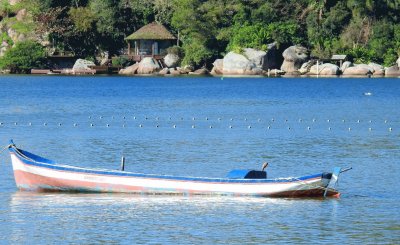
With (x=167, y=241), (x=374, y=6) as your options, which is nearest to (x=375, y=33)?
(x=374, y=6)

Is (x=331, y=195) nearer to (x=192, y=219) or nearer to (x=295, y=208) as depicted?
(x=295, y=208)

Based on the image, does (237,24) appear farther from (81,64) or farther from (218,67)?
(81,64)

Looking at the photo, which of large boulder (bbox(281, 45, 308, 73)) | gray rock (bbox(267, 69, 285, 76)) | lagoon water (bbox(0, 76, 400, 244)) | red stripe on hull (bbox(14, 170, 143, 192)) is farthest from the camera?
gray rock (bbox(267, 69, 285, 76))

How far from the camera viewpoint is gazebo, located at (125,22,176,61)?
119 metres

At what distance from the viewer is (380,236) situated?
25.9 meters

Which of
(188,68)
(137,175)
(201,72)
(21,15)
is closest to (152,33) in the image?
(188,68)

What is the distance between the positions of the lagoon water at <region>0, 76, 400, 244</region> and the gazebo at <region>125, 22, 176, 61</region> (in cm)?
2770

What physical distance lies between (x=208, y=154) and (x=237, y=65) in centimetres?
7206

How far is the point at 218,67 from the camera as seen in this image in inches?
4572

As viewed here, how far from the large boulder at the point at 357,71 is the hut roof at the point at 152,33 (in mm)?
20779

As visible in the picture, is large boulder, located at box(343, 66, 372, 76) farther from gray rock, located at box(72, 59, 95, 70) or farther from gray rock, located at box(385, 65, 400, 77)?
gray rock, located at box(72, 59, 95, 70)

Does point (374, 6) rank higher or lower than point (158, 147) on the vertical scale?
higher

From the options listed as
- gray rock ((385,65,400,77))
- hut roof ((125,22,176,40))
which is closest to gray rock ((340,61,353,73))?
gray rock ((385,65,400,77))

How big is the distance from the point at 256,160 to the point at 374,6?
73.0 meters
